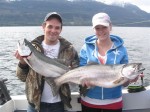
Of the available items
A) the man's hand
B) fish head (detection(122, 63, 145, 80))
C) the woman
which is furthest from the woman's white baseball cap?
the man's hand

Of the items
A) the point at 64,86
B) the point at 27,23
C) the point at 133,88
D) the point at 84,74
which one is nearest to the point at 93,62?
the point at 84,74

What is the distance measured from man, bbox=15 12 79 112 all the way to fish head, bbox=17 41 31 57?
20 centimetres

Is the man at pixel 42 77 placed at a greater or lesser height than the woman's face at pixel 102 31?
lesser

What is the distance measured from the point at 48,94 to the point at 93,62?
805mm

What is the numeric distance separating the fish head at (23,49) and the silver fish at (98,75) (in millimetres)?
592

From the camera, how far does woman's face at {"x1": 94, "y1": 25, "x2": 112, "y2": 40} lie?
4918 millimetres

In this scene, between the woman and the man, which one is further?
the woman

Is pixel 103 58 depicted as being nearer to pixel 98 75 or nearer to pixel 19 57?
pixel 98 75

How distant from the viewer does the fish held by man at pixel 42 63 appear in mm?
4677

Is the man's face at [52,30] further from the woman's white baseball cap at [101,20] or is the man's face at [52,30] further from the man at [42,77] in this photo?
the woman's white baseball cap at [101,20]

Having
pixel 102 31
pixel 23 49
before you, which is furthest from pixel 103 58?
pixel 23 49

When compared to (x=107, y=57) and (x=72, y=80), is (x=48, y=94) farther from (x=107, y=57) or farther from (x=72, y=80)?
(x=107, y=57)

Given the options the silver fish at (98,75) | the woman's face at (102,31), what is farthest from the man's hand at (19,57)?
the woman's face at (102,31)

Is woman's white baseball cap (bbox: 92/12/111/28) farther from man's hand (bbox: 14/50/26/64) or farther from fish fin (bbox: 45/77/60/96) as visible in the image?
man's hand (bbox: 14/50/26/64)
